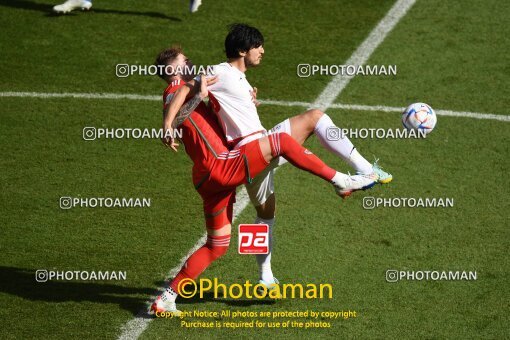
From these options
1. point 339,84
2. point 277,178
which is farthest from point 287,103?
point 277,178

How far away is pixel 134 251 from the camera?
9234mm

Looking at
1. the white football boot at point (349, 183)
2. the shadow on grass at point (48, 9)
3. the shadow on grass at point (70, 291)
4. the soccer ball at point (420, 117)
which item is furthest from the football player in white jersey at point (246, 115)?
the shadow on grass at point (48, 9)

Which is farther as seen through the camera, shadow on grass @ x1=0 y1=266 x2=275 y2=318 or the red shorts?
shadow on grass @ x1=0 y1=266 x2=275 y2=318

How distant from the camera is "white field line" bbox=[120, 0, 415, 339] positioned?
803 centimetres

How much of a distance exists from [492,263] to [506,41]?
532 cm

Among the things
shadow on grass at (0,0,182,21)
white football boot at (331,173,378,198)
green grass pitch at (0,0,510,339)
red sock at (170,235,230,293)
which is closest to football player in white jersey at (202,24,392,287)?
white football boot at (331,173,378,198)

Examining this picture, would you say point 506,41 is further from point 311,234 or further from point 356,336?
point 356,336

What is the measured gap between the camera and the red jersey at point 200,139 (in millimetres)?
7832

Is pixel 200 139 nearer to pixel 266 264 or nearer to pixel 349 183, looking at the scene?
pixel 349 183

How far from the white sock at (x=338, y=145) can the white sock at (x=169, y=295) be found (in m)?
1.74

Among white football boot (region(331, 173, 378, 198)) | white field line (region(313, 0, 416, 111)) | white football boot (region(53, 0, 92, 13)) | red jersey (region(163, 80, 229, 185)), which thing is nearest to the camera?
white football boot (region(331, 173, 378, 198))

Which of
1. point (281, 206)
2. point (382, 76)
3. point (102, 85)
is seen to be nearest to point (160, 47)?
point (102, 85)

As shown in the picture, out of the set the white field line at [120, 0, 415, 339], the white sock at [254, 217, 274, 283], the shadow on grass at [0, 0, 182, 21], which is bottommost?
the shadow on grass at [0, 0, 182, 21]

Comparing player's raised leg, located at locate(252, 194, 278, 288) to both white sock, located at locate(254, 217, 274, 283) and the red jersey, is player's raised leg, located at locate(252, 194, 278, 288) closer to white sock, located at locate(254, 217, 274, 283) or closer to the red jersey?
white sock, located at locate(254, 217, 274, 283)
